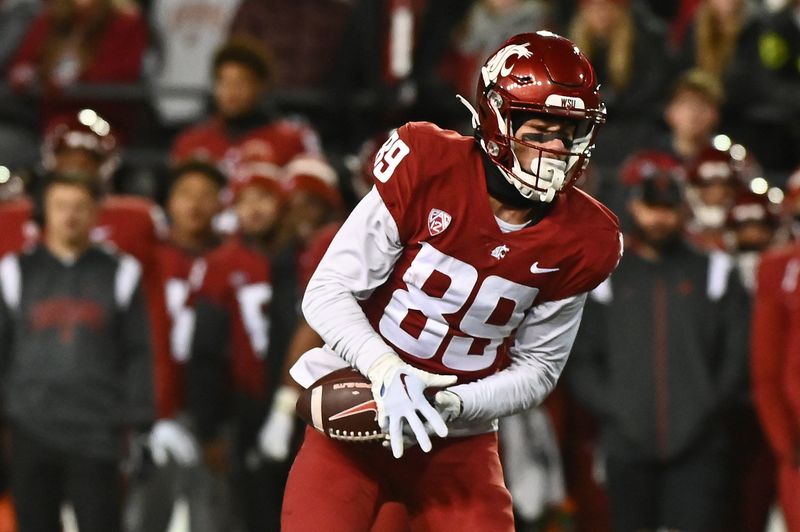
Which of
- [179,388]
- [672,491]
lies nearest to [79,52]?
[179,388]

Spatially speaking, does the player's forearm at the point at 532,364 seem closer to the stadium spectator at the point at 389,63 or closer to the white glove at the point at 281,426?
the white glove at the point at 281,426

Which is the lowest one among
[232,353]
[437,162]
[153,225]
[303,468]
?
[232,353]

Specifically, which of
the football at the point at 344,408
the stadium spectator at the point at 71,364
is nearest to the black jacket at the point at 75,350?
the stadium spectator at the point at 71,364

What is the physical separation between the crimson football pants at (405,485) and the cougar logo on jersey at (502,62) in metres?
0.87

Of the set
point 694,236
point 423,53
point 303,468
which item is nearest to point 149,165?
point 423,53

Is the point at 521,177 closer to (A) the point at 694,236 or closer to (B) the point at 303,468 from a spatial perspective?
(B) the point at 303,468

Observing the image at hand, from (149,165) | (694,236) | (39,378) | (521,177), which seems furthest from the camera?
(149,165)

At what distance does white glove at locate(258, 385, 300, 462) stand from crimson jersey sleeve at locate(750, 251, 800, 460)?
166cm

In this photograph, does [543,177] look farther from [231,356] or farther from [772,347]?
[231,356]

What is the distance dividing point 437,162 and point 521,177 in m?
0.20

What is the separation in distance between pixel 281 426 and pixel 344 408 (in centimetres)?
238

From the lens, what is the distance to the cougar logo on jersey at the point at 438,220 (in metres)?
3.79

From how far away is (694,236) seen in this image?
651cm

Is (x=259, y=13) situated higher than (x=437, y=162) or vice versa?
(x=437, y=162)
